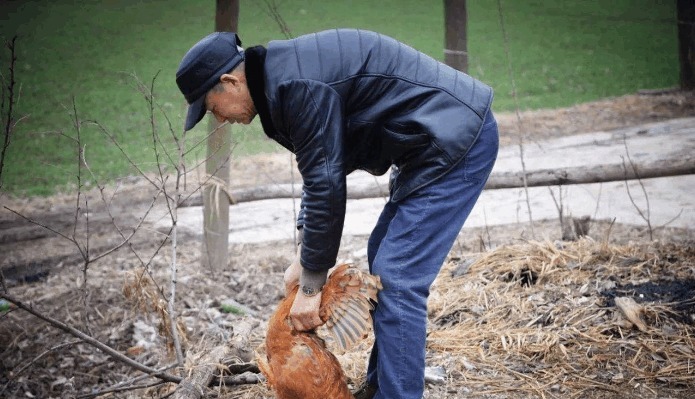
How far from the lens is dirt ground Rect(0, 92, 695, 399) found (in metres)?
3.22

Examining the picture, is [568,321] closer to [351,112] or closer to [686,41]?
[351,112]

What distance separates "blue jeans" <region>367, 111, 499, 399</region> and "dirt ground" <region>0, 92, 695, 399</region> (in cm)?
65

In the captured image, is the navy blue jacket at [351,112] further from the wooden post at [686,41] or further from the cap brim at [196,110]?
the wooden post at [686,41]

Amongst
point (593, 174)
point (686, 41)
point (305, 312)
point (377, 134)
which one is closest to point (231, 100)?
point (377, 134)

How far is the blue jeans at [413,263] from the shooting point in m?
2.53

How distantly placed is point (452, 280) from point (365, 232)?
314 centimetres

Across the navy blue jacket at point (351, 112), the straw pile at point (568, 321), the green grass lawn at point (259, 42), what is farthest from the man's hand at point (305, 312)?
the green grass lawn at point (259, 42)

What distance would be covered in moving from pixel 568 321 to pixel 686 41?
Answer: 39.6 ft

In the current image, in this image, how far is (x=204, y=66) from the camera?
7.62 ft

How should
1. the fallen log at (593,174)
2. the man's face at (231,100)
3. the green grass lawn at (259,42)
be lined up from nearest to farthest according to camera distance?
the man's face at (231,100)
the fallen log at (593,174)
the green grass lawn at (259,42)

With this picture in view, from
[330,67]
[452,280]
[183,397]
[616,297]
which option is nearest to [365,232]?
[452,280]

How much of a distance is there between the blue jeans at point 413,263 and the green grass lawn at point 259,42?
10.6m

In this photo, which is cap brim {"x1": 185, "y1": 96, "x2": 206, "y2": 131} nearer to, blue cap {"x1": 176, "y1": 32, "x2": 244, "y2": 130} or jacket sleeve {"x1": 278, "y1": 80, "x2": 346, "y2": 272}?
blue cap {"x1": 176, "y1": 32, "x2": 244, "y2": 130}

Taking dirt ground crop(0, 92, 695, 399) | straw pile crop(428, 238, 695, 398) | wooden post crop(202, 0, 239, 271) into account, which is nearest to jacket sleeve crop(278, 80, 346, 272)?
dirt ground crop(0, 92, 695, 399)
